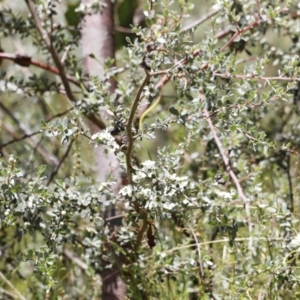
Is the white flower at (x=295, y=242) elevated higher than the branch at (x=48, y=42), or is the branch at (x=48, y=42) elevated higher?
the branch at (x=48, y=42)

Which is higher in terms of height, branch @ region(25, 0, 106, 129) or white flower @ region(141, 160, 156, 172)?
branch @ region(25, 0, 106, 129)

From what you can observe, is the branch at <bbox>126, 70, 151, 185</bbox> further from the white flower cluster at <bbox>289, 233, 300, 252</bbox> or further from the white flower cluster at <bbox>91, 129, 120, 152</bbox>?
the white flower cluster at <bbox>289, 233, 300, 252</bbox>

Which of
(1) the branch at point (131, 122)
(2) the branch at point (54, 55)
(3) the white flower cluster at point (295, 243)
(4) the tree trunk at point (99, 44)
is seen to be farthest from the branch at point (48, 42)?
(3) the white flower cluster at point (295, 243)

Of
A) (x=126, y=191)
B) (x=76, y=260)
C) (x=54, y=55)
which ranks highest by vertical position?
(x=54, y=55)

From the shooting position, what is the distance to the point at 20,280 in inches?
78.5

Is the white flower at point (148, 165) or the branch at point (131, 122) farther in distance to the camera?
the white flower at point (148, 165)

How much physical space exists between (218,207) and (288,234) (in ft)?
0.98

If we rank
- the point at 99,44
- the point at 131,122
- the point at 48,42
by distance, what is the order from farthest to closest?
the point at 99,44, the point at 48,42, the point at 131,122

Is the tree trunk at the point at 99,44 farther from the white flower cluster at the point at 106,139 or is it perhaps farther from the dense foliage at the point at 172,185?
the white flower cluster at the point at 106,139

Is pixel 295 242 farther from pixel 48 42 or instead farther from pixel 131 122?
pixel 48 42

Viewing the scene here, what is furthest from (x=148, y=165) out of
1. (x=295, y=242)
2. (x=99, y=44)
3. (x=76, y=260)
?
(x=76, y=260)

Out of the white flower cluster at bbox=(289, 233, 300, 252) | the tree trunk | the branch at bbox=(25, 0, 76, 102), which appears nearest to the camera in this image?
the white flower cluster at bbox=(289, 233, 300, 252)

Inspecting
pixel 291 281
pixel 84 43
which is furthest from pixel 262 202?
pixel 84 43

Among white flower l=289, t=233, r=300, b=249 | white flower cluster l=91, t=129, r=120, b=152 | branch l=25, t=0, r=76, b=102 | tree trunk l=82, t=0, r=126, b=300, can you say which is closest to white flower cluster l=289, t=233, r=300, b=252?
white flower l=289, t=233, r=300, b=249
